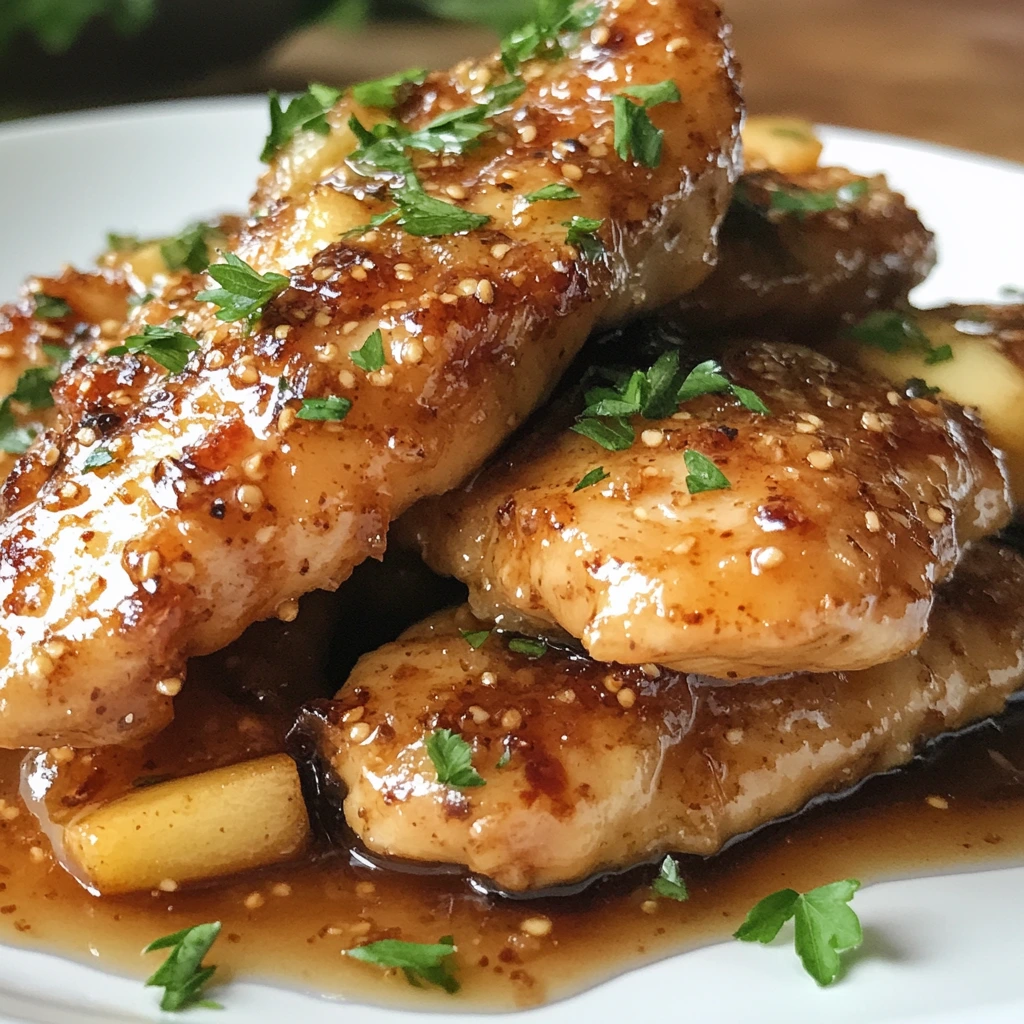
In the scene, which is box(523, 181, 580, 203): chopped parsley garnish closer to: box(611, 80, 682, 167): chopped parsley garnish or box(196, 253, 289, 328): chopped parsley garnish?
box(611, 80, 682, 167): chopped parsley garnish

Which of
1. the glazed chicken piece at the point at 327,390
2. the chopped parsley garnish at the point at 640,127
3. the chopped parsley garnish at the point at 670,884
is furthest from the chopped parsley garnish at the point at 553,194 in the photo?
the chopped parsley garnish at the point at 670,884

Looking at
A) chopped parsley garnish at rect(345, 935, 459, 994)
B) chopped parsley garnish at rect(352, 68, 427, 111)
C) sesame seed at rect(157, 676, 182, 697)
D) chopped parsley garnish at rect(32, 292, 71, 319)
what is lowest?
chopped parsley garnish at rect(345, 935, 459, 994)

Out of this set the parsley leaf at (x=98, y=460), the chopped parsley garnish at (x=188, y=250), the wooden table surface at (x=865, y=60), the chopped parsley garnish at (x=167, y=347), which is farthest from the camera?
the wooden table surface at (x=865, y=60)

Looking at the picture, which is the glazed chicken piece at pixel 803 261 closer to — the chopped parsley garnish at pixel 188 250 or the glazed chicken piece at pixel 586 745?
the glazed chicken piece at pixel 586 745

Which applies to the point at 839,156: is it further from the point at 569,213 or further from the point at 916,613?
the point at 916,613

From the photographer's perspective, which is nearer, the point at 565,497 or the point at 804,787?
the point at 565,497

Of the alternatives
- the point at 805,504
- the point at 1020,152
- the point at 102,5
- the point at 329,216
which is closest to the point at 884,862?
the point at 805,504

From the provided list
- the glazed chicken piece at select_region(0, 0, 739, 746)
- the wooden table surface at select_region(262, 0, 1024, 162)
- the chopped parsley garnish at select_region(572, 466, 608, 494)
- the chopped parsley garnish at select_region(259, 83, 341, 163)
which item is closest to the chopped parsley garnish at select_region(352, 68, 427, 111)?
the chopped parsley garnish at select_region(259, 83, 341, 163)
